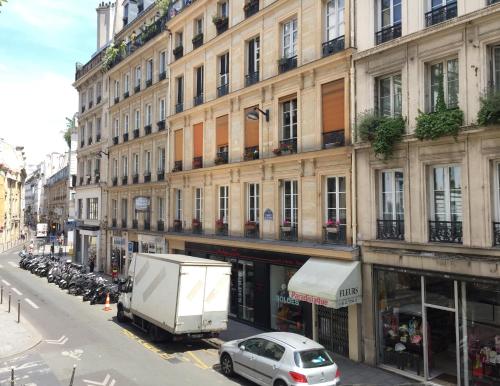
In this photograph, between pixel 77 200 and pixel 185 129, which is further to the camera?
pixel 77 200

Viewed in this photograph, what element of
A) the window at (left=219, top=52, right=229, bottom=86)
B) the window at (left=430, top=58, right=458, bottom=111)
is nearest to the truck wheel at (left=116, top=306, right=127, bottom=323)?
the window at (left=219, top=52, right=229, bottom=86)

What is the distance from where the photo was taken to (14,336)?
1731 cm

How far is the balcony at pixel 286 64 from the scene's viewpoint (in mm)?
18297

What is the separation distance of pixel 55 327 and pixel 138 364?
21.8 feet

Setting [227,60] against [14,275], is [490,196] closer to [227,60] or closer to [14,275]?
[227,60]

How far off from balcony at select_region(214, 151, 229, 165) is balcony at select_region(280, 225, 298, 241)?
210 inches

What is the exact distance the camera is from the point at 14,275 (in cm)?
3569

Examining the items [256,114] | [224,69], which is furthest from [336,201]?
[224,69]

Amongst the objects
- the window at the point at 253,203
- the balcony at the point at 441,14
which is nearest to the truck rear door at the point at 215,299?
the window at the point at 253,203

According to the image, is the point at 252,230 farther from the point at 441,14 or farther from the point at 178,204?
the point at 441,14

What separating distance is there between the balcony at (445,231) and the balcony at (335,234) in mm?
3366

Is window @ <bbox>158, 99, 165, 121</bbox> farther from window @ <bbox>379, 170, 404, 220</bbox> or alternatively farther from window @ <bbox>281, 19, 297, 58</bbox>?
window @ <bbox>379, 170, 404, 220</bbox>

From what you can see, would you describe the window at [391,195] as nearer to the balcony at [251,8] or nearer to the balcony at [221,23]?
the balcony at [251,8]

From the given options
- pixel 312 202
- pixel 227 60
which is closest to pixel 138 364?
pixel 312 202
